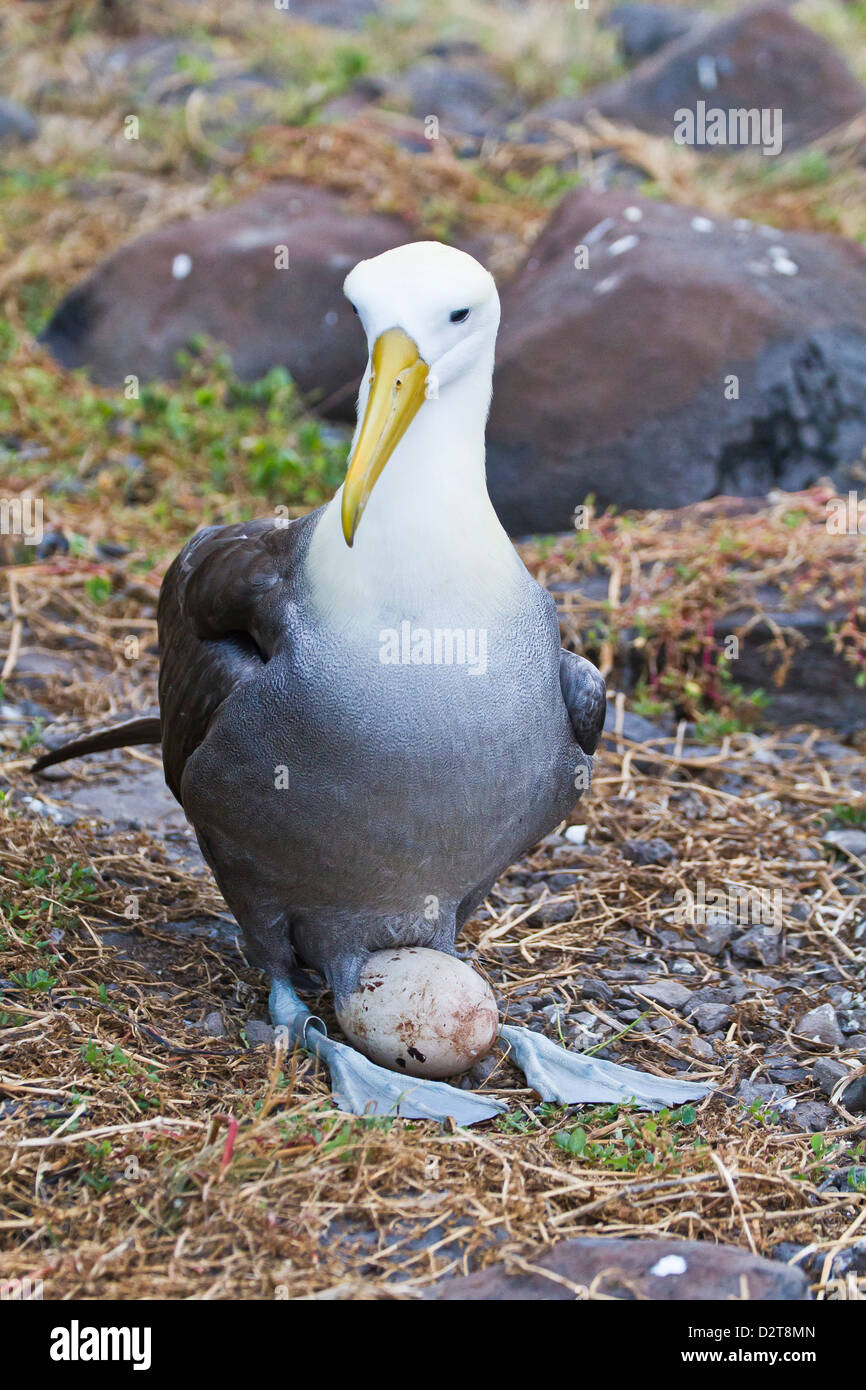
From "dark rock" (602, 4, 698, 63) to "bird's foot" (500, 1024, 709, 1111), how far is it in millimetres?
10812

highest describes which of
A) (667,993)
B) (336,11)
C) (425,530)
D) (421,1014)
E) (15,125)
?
(336,11)

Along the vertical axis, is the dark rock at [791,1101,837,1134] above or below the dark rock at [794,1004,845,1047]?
below

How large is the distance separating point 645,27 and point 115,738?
34.4 ft

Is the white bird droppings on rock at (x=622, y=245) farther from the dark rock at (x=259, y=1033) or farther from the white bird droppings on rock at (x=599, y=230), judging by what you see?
the dark rock at (x=259, y=1033)

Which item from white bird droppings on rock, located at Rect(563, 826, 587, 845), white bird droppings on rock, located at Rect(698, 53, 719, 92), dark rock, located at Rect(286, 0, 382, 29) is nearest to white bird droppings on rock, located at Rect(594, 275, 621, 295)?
white bird droppings on rock, located at Rect(563, 826, 587, 845)

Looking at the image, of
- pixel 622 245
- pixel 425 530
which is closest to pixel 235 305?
pixel 622 245

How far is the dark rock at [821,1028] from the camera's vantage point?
12.8 feet

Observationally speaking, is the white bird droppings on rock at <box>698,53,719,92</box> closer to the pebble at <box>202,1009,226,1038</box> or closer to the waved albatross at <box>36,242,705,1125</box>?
the waved albatross at <box>36,242,705,1125</box>

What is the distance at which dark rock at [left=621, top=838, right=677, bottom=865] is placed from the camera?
15.5 feet

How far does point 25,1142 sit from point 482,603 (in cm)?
145

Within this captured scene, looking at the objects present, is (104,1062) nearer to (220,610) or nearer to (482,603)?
(220,610)

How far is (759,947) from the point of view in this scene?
170 inches

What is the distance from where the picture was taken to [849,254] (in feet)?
24.9

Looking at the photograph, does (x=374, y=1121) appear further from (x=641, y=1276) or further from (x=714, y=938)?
(x=714, y=938)
